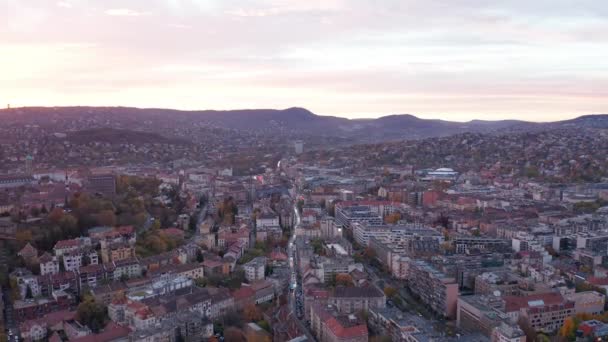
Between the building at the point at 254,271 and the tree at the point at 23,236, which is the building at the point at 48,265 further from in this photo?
the building at the point at 254,271

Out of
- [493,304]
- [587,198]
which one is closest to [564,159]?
[587,198]

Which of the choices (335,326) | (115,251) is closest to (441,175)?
(115,251)

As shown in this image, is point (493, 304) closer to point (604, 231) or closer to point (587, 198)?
point (604, 231)

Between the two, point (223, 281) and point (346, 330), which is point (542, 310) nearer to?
point (346, 330)

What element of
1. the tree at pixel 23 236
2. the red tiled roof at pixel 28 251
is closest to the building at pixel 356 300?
the red tiled roof at pixel 28 251

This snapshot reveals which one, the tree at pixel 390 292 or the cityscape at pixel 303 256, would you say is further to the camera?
the tree at pixel 390 292

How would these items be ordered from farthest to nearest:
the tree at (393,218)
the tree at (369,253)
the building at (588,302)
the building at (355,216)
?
the tree at (393,218)
the building at (355,216)
the tree at (369,253)
the building at (588,302)
